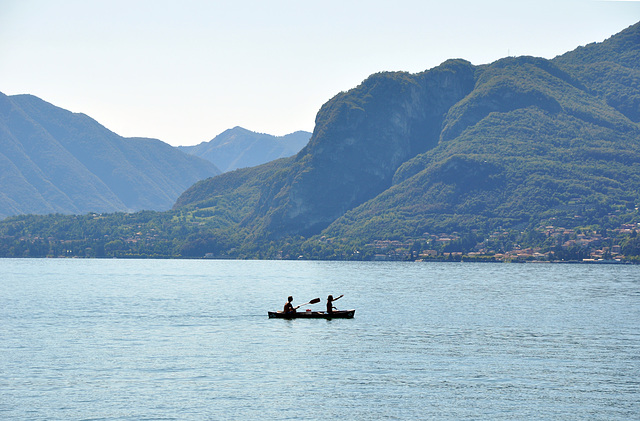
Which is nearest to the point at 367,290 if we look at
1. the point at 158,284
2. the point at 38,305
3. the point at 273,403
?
the point at 158,284

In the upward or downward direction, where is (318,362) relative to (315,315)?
downward

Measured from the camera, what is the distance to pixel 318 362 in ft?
202

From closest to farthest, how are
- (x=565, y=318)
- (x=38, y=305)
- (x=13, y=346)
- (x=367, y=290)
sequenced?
(x=13, y=346)
(x=565, y=318)
(x=38, y=305)
(x=367, y=290)

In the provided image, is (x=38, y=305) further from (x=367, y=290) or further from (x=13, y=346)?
(x=367, y=290)

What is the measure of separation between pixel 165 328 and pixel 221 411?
37.8m

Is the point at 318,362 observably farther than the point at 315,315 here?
No

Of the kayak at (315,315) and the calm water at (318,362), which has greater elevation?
the kayak at (315,315)

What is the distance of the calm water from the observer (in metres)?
46.5

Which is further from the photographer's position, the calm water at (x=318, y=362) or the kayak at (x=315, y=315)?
the kayak at (x=315, y=315)

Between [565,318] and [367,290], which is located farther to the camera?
[367,290]

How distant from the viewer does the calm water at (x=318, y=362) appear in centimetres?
4650

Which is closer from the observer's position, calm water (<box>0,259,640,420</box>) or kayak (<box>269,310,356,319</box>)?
calm water (<box>0,259,640,420</box>)

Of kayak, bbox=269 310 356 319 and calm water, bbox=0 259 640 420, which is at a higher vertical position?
kayak, bbox=269 310 356 319

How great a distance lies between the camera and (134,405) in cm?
4659
